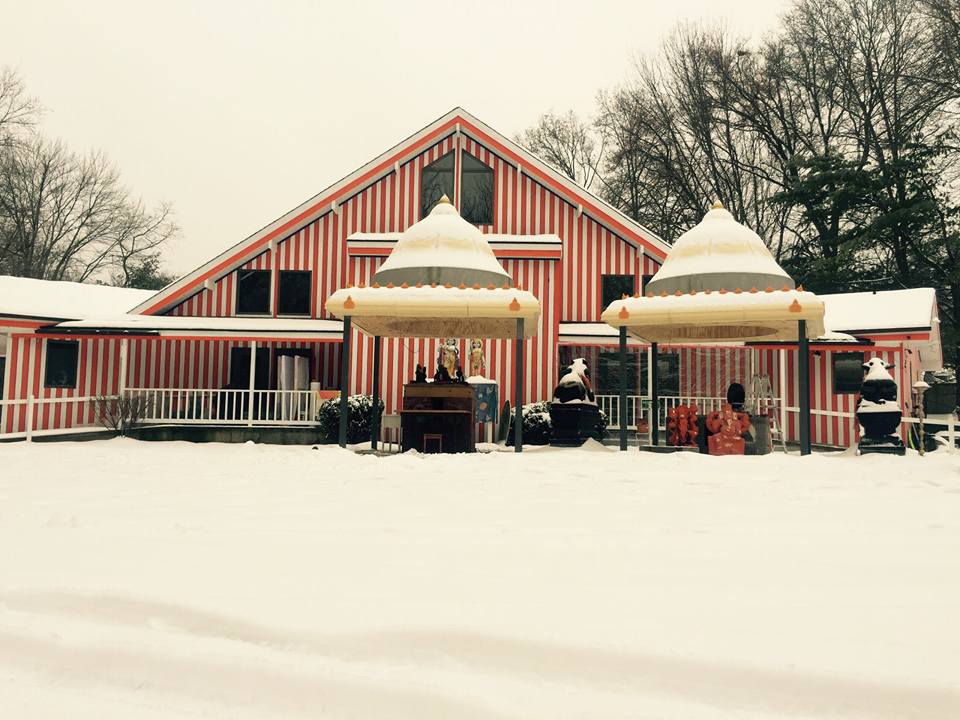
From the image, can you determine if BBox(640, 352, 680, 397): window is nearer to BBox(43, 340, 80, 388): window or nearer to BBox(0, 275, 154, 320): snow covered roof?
BBox(43, 340, 80, 388): window

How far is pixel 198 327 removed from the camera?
15.0 meters

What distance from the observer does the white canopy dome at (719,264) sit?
10.6 meters

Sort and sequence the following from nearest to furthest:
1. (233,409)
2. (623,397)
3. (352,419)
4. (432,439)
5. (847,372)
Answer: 1. (623,397)
2. (432,439)
3. (352,419)
4. (233,409)
5. (847,372)

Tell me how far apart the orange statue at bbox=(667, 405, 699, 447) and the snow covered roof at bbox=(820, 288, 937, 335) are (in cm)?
632

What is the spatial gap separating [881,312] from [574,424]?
10.6 metres

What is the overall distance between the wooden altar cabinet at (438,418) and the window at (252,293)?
799cm

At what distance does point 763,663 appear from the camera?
91.0 inches

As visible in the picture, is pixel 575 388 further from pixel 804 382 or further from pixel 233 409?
pixel 233 409

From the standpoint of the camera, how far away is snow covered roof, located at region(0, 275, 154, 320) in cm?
1517

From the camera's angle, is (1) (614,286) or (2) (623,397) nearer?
(2) (623,397)

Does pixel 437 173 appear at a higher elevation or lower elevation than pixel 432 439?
higher

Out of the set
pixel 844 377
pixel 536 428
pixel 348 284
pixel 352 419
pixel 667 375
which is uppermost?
pixel 348 284

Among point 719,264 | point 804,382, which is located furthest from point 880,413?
point 719,264

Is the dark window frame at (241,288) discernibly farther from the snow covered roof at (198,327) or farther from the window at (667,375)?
the window at (667,375)
